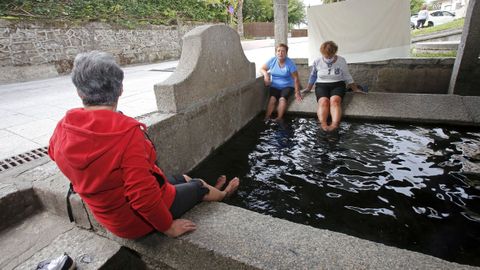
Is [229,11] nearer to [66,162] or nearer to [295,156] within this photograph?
[295,156]

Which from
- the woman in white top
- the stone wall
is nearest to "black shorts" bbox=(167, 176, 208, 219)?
the woman in white top

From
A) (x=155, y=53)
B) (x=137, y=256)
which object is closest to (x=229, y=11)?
(x=155, y=53)

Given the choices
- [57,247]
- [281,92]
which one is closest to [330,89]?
[281,92]

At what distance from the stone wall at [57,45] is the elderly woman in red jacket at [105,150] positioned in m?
9.69

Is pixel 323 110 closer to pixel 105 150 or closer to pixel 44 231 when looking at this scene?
pixel 105 150

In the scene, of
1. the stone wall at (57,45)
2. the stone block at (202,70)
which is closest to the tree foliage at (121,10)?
the stone wall at (57,45)

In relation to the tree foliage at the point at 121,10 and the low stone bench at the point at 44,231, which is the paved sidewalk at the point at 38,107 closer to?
the low stone bench at the point at 44,231

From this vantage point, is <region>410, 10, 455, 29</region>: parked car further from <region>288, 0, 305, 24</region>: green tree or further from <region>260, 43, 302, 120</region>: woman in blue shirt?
<region>260, 43, 302, 120</region>: woman in blue shirt

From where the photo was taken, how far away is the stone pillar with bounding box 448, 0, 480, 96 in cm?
510

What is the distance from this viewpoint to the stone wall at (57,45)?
28.2ft

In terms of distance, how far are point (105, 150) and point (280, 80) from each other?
531 centimetres

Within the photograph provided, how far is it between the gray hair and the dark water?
2065 mm

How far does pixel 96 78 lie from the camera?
151 centimetres

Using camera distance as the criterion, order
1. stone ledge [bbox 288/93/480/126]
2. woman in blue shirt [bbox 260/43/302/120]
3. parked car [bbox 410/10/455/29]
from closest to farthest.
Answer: stone ledge [bbox 288/93/480/126], woman in blue shirt [bbox 260/43/302/120], parked car [bbox 410/10/455/29]
